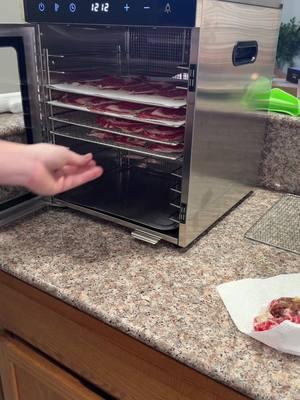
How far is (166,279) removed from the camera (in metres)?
0.67

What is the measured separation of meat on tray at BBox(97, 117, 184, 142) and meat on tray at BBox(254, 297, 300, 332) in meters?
0.33

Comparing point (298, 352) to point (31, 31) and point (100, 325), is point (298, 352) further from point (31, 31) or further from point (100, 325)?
point (31, 31)

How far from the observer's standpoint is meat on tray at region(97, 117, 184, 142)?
0.72 metres

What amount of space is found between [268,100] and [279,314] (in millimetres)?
581

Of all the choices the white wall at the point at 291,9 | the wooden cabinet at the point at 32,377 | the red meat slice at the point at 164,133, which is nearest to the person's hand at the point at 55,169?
the red meat slice at the point at 164,133

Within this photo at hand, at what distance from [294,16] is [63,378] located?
4.78m

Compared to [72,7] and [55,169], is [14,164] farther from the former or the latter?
[72,7]

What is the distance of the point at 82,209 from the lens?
0.84 metres

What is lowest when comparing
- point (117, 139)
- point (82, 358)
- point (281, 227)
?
point (82, 358)

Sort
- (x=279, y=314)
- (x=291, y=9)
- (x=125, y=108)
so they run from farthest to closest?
(x=291, y=9)
(x=125, y=108)
(x=279, y=314)

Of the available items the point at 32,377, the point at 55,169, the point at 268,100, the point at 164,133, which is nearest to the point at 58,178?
the point at 55,169

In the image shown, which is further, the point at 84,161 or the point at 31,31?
the point at 31,31

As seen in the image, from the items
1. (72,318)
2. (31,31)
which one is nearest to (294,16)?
(31,31)

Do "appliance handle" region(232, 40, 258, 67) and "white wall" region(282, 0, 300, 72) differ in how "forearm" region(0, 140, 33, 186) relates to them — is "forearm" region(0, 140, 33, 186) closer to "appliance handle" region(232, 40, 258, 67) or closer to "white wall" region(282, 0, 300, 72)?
"appliance handle" region(232, 40, 258, 67)
